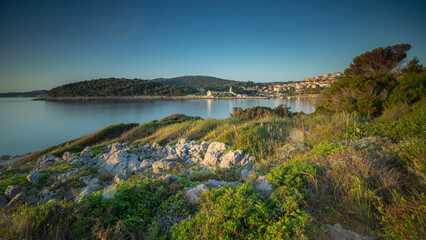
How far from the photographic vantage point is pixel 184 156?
22.9 ft

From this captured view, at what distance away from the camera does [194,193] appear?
2.89 meters

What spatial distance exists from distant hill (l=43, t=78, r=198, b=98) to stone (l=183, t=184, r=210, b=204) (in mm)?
86185

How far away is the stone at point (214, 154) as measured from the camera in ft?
19.2

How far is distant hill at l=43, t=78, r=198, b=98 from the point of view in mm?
80688

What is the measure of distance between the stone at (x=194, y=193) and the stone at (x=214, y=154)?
2.76m

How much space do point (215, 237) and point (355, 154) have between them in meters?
3.19

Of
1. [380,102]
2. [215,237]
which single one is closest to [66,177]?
[215,237]

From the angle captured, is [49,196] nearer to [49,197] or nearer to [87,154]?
[49,197]

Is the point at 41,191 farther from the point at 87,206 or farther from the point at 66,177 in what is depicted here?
the point at 87,206

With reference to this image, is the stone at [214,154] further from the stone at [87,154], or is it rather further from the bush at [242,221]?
the stone at [87,154]

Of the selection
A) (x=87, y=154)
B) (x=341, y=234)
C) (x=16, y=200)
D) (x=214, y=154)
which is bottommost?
(x=87, y=154)

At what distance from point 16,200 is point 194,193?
4.45 m

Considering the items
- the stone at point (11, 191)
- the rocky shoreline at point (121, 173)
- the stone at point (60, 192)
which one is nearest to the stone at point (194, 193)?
the rocky shoreline at point (121, 173)

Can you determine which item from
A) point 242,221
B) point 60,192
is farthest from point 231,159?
point 60,192
